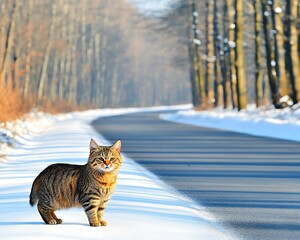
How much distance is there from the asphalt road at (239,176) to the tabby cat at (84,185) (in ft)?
4.85

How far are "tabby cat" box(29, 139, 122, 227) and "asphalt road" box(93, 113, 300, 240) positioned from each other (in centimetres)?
148

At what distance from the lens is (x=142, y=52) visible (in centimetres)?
15662

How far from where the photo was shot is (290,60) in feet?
101

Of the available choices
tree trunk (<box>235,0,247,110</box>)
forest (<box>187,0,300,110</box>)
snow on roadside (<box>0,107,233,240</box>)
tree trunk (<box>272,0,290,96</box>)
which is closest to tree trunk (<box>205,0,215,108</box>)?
forest (<box>187,0,300,110</box>)

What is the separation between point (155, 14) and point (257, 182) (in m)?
36.7

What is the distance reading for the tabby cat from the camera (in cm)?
682

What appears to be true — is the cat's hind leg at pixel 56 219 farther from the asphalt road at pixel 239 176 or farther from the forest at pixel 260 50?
the forest at pixel 260 50

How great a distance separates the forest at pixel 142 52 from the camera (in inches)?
1329

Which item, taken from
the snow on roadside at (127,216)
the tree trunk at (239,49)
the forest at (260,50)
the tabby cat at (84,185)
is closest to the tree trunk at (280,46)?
the forest at (260,50)

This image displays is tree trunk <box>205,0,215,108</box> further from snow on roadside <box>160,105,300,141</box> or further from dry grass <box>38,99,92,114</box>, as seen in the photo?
dry grass <box>38,99,92,114</box>

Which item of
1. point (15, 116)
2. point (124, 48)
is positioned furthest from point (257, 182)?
point (124, 48)

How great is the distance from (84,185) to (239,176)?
6044 mm

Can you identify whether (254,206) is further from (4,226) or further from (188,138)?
(188,138)

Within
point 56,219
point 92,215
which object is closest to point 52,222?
point 56,219
